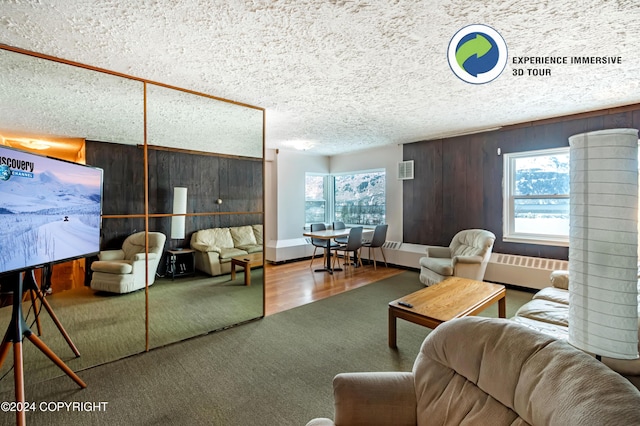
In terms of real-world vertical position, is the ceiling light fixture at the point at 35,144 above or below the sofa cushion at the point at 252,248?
above

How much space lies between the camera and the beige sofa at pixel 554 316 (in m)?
1.60

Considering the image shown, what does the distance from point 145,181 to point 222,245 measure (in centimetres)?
102

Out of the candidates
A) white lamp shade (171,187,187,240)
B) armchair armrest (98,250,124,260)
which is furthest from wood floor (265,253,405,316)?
armchair armrest (98,250,124,260)

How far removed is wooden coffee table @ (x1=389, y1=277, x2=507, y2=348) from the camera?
8.17 feet

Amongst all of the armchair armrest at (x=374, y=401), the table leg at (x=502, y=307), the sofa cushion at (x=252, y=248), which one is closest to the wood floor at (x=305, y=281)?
the sofa cushion at (x=252, y=248)

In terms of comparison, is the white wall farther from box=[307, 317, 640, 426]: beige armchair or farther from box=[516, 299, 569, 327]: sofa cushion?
box=[307, 317, 640, 426]: beige armchair

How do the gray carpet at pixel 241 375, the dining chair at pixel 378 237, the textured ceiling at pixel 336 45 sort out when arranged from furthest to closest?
the dining chair at pixel 378 237
the gray carpet at pixel 241 375
the textured ceiling at pixel 336 45

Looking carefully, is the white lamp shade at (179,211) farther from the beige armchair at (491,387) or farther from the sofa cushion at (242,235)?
the beige armchair at (491,387)

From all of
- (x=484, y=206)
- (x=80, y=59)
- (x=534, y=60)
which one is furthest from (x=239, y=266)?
(x=484, y=206)

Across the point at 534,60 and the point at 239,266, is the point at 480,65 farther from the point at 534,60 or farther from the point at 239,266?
the point at 239,266

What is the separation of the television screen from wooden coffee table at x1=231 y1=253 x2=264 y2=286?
1351 mm

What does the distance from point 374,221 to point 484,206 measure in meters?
2.43

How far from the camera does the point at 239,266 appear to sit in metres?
3.45

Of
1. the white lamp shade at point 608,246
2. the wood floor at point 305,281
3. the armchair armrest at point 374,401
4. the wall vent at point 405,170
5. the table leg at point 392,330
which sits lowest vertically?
the wood floor at point 305,281
